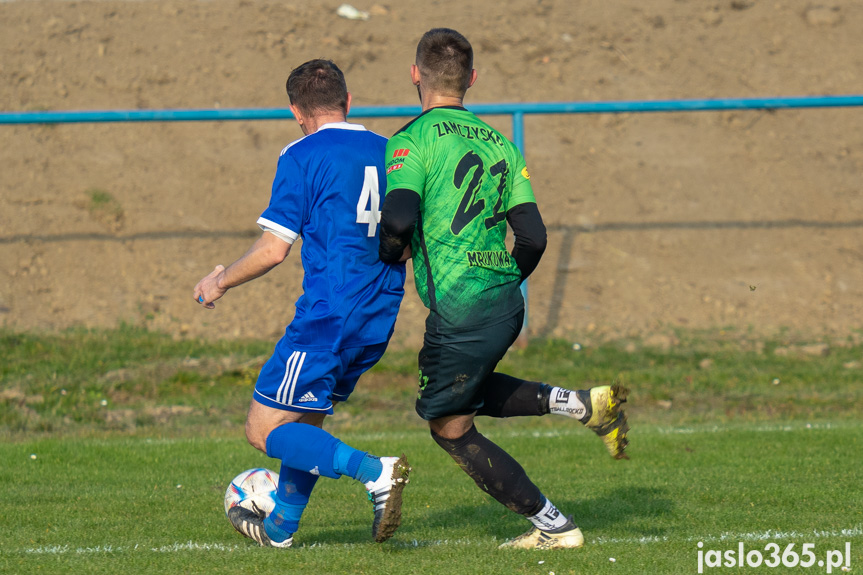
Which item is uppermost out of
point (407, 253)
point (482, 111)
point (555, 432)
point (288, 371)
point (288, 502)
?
point (482, 111)

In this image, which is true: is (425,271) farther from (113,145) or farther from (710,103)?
(113,145)

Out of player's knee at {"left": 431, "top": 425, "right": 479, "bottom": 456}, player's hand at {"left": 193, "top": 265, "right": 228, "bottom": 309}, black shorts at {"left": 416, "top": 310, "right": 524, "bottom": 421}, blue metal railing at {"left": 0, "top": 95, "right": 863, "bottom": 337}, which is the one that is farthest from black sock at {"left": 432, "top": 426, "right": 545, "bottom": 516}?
blue metal railing at {"left": 0, "top": 95, "right": 863, "bottom": 337}

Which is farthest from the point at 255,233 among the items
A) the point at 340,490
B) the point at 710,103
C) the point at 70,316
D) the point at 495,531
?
the point at 495,531

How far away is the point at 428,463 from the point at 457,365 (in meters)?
2.56

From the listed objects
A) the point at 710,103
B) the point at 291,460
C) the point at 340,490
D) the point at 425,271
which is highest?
the point at 710,103

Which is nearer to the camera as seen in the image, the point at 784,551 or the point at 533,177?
the point at 784,551

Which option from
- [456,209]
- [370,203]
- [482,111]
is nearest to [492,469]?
[456,209]

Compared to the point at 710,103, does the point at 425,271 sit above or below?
below

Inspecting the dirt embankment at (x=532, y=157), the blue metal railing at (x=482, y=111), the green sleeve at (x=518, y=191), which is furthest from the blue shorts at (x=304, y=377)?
the dirt embankment at (x=532, y=157)

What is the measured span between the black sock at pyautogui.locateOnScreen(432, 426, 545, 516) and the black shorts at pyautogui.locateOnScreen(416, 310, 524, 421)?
0.20m

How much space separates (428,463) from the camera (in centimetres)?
614

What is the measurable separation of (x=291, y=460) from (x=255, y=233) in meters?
7.34

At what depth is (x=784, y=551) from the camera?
12.9 ft

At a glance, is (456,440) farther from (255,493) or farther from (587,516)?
(587,516)
